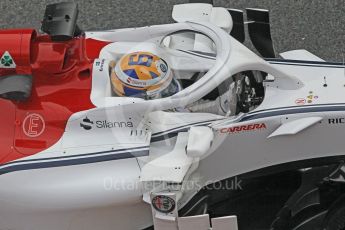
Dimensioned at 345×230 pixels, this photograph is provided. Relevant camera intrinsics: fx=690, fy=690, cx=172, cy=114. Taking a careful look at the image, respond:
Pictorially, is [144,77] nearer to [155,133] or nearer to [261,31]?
[155,133]

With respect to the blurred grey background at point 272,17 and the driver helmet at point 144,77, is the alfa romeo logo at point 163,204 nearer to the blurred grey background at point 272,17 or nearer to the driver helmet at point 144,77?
the driver helmet at point 144,77

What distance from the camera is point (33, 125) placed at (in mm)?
3277

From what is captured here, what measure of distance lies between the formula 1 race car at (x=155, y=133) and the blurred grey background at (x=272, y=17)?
120cm

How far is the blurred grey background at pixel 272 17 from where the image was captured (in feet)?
15.1

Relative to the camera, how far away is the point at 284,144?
3148mm

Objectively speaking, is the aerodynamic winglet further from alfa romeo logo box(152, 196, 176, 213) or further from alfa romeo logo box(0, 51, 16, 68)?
alfa romeo logo box(0, 51, 16, 68)

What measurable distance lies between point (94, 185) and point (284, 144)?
2.91 feet

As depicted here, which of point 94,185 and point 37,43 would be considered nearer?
point 94,185

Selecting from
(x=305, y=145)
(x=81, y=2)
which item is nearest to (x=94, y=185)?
(x=305, y=145)

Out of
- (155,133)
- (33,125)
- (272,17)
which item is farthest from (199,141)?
(272,17)

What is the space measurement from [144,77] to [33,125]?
59cm

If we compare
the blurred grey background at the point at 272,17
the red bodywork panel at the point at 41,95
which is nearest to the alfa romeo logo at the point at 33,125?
the red bodywork panel at the point at 41,95

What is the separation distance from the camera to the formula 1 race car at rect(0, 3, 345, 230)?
3.13m

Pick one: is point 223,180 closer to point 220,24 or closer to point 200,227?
point 200,227
